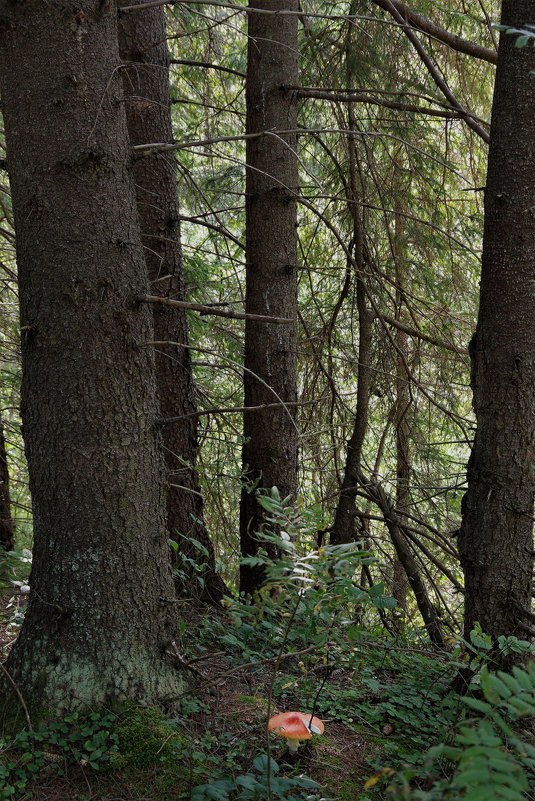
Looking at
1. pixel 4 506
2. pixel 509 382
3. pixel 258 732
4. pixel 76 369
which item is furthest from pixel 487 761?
pixel 4 506

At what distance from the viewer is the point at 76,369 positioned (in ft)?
8.48

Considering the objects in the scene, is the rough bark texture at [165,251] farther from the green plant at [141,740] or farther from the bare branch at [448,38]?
the green plant at [141,740]

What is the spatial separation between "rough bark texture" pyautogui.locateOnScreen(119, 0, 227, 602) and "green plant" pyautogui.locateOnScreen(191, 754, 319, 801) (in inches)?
85.4

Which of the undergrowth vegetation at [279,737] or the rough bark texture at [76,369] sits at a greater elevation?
the rough bark texture at [76,369]

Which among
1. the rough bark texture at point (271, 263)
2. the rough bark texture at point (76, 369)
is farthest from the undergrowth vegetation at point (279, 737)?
the rough bark texture at point (271, 263)

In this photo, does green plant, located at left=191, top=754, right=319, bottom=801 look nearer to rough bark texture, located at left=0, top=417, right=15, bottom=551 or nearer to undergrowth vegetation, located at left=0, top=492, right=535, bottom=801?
undergrowth vegetation, located at left=0, top=492, right=535, bottom=801

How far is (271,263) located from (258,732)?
10.1 feet

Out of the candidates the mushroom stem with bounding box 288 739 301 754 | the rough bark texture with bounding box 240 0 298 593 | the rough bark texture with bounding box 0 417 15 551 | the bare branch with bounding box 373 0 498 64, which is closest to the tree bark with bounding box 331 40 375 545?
the rough bark texture with bounding box 240 0 298 593

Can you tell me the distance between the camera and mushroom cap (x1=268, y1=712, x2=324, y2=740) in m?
2.35

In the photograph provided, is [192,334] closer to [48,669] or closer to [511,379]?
[511,379]

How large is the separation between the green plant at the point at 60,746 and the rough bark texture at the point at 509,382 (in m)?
1.74

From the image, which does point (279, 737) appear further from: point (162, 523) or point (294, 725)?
point (162, 523)

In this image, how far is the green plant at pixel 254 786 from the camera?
2.25 m

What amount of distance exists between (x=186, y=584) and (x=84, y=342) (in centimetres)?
226
